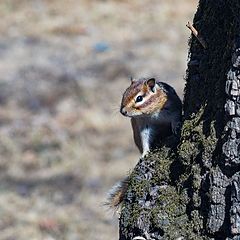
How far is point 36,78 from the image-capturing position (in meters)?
8.96

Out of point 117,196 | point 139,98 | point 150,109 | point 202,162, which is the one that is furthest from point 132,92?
point 202,162

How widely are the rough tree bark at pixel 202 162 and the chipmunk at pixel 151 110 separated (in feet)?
1.03

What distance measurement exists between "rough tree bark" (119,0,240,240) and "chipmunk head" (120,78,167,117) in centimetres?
63

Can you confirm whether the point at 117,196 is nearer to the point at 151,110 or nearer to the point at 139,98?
the point at 151,110

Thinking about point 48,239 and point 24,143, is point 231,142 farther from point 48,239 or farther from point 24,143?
point 24,143

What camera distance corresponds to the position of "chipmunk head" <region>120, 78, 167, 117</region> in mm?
3867

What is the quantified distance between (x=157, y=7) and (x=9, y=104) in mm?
4028

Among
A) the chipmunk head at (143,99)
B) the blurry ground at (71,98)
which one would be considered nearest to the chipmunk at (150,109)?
the chipmunk head at (143,99)

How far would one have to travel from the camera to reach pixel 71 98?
326 inches

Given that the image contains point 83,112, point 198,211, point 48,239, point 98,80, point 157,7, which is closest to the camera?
point 198,211

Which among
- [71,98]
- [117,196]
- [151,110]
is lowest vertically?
[117,196]

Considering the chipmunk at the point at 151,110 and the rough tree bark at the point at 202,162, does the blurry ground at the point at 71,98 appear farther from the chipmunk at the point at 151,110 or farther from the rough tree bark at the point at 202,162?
the rough tree bark at the point at 202,162

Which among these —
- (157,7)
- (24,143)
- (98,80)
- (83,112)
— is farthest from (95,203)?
(157,7)

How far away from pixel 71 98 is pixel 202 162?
551 cm
